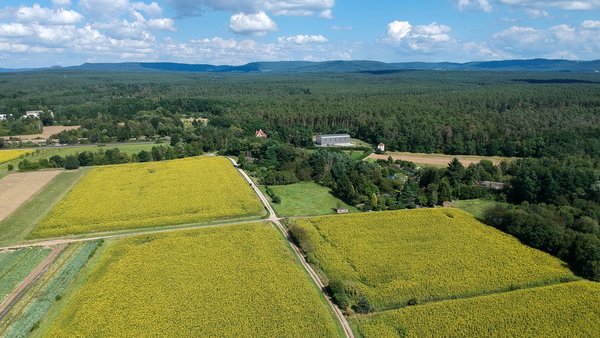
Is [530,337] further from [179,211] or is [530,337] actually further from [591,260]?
[179,211]

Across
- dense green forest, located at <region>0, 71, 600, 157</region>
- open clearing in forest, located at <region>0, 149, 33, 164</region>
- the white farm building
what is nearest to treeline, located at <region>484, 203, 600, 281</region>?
dense green forest, located at <region>0, 71, 600, 157</region>

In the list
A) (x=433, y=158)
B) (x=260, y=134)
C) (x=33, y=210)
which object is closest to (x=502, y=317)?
(x=33, y=210)

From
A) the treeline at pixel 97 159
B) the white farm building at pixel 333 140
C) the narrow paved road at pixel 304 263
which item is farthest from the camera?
the white farm building at pixel 333 140

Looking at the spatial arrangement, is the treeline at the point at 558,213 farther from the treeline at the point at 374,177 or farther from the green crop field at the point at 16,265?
the green crop field at the point at 16,265


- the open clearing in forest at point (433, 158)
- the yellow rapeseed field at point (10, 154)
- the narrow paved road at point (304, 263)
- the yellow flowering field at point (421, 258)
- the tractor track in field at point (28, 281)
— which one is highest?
the open clearing in forest at point (433, 158)

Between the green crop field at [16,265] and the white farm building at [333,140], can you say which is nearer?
the green crop field at [16,265]

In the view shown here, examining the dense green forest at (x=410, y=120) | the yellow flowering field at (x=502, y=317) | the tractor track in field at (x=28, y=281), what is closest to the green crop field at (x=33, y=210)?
the tractor track in field at (x=28, y=281)

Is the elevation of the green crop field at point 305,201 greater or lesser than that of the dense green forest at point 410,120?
lesser

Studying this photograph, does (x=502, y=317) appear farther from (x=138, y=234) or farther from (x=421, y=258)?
(x=138, y=234)

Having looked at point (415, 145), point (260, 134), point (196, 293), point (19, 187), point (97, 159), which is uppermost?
point (260, 134)
